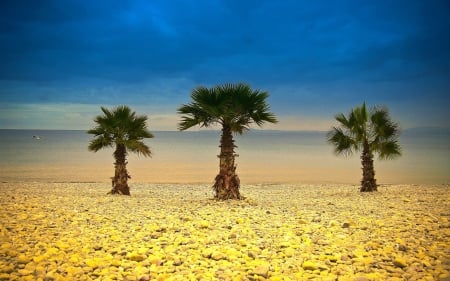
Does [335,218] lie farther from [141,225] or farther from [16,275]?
[16,275]

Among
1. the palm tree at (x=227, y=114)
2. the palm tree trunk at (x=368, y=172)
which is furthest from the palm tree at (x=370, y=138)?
the palm tree at (x=227, y=114)

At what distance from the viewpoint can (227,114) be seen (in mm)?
12469

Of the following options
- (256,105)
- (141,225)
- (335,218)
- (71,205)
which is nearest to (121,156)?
(71,205)

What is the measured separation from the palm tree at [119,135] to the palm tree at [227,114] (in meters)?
3.69

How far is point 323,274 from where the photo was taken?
5715 mm

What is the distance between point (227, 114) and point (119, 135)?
18.5 ft

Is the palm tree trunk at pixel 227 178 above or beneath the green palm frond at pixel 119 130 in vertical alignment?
beneath

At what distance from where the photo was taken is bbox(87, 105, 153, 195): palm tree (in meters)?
15.4

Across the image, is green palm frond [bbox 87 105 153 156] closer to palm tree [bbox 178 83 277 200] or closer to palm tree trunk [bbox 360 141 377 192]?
palm tree [bbox 178 83 277 200]

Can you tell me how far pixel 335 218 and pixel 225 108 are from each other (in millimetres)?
5308

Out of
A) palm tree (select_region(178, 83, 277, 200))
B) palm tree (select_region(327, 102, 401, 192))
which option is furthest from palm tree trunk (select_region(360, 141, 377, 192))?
palm tree (select_region(178, 83, 277, 200))

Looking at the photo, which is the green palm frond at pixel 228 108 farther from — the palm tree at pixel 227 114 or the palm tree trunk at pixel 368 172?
the palm tree trunk at pixel 368 172

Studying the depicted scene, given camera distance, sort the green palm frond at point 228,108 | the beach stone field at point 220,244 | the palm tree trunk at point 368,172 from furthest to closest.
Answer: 1. the palm tree trunk at point 368,172
2. the green palm frond at point 228,108
3. the beach stone field at point 220,244

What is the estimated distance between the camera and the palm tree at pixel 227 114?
493 inches
